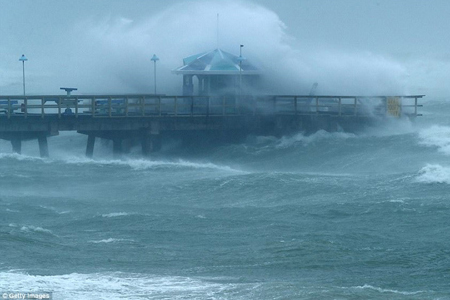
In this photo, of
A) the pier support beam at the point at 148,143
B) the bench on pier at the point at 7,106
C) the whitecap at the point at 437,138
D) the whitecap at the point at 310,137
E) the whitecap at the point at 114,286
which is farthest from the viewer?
the whitecap at the point at 310,137

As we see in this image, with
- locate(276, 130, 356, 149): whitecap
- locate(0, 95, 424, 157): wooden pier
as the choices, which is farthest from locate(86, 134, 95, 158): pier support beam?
locate(276, 130, 356, 149): whitecap

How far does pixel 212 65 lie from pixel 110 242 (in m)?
19.9

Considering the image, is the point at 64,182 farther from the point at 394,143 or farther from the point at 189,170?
the point at 394,143

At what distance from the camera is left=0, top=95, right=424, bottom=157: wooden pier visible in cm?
3012

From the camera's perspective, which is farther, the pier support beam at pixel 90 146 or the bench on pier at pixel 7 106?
the pier support beam at pixel 90 146

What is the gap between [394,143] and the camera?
29109mm

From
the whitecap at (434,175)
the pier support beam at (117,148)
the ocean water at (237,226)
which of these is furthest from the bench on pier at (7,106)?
the whitecap at (434,175)

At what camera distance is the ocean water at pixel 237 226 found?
1234cm

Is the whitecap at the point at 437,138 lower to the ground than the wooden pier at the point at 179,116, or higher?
lower

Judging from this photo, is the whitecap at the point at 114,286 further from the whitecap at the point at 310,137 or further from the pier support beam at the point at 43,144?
the whitecap at the point at 310,137

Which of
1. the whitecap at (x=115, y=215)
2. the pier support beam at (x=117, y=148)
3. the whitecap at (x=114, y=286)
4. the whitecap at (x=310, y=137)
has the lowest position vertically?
the whitecap at (x=114, y=286)

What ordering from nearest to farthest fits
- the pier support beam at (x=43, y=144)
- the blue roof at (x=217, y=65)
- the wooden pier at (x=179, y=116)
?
1. the wooden pier at (x=179, y=116)
2. the pier support beam at (x=43, y=144)
3. the blue roof at (x=217, y=65)

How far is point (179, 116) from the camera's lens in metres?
31.1

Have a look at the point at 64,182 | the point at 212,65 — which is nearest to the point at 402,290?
the point at 64,182
